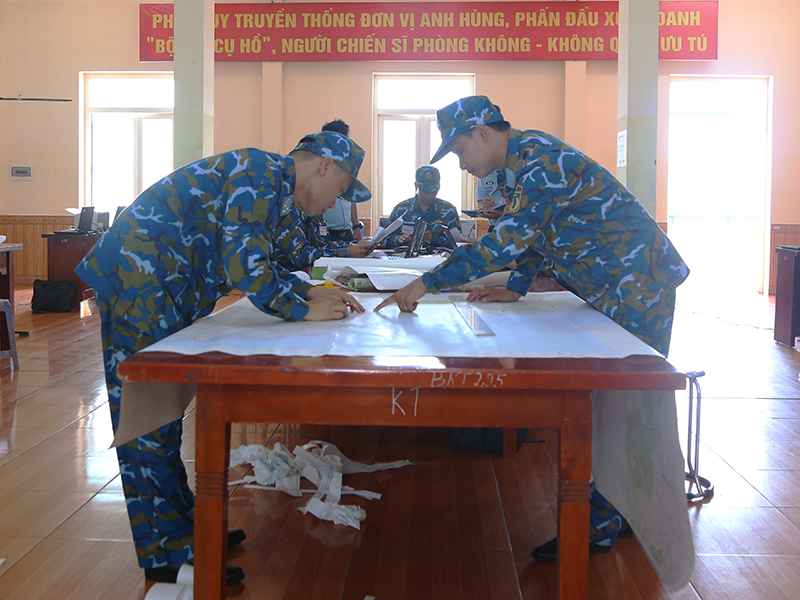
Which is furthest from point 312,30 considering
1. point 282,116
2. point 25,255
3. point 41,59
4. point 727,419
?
point 727,419

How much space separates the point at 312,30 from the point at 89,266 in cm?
783

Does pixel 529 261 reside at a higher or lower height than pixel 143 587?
higher

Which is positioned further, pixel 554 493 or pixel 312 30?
pixel 312 30

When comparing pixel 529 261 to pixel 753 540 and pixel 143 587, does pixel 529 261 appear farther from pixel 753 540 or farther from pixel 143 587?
pixel 143 587

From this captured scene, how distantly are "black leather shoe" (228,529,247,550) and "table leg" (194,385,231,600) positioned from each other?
2.18 feet

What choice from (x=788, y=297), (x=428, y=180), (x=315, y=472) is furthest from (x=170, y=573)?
(x=788, y=297)

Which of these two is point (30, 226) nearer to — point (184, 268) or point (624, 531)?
point (184, 268)

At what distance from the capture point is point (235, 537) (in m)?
1.97

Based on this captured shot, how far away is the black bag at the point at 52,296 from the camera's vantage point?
668 cm

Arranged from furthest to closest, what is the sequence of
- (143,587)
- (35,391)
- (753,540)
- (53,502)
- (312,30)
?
(312,30) → (35,391) → (53,502) → (753,540) → (143,587)

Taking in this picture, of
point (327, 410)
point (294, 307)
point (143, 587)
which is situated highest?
point (294, 307)

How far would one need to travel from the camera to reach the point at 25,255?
9375mm

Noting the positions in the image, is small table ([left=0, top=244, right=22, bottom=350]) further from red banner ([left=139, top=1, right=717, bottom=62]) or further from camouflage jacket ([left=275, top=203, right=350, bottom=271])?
red banner ([left=139, top=1, right=717, bottom=62])

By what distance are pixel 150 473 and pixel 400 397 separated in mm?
877
